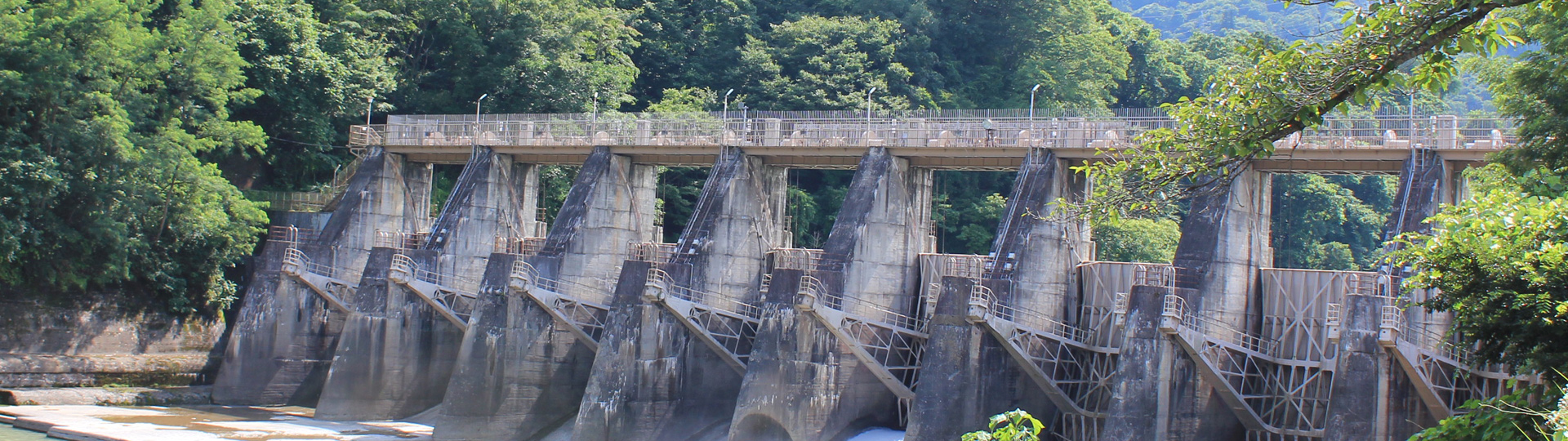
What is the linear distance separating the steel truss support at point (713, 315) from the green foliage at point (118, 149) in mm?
17801

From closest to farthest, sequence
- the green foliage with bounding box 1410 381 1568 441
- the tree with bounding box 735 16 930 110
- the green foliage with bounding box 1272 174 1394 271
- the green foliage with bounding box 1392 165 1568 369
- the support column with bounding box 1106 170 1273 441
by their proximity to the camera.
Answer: the green foliage with bounding box 1410 381 1568 441 < the green foliage with bounding box 1392 165 1568 369 < the support column with bounding box 1106 170 1273 441 < the tree with bounding box 735 16 930 110 < the green foliage with bounding box 1272 174 1394 271

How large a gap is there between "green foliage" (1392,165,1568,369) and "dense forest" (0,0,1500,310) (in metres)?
34.6

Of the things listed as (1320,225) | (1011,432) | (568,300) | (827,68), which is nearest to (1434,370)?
(1011,432)

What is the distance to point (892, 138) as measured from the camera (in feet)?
128

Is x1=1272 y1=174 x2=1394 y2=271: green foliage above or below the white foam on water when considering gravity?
above

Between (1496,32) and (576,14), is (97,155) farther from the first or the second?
(1496,32)

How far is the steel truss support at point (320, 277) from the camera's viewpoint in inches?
1806

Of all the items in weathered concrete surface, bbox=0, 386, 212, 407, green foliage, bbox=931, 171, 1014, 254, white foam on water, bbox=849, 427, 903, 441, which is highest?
green foliage, bbox=931, 171, 1014, 254

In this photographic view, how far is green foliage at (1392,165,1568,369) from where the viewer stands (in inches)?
390

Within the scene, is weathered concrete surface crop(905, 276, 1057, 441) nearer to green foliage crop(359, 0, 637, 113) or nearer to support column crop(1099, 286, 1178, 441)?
support column crop(1099, 286, 1178, 441)

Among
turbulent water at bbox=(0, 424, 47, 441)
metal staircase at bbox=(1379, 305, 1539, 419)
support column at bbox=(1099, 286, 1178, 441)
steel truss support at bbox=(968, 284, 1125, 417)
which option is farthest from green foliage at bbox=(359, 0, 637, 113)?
metal staircase at bbox=(1379, 305, 1539, 419)

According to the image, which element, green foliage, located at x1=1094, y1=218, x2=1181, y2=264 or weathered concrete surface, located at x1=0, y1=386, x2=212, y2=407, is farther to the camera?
green foliage, located at x1=1094, y1=218, x2=1181, y2=264

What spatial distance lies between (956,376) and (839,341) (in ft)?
13.1

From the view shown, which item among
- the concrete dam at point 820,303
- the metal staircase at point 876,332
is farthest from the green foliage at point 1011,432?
the metal staircase at point 876,332
